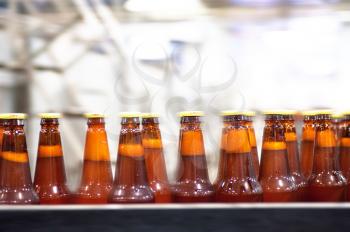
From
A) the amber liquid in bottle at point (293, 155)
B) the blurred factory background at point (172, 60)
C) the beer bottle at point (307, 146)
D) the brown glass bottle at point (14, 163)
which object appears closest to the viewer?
the brown glass bottle at point (14, 163)

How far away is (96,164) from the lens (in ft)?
3.67

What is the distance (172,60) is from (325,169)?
1362mm

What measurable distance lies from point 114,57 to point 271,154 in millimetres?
1459

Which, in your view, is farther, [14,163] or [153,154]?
[153,154]

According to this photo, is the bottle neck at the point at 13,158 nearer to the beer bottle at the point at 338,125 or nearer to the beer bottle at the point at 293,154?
the beer bottle at the point at 293,154

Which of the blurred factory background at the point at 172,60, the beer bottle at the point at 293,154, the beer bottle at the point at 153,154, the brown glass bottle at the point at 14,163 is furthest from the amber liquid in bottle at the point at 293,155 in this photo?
the blurred factory background at the point at 172,60

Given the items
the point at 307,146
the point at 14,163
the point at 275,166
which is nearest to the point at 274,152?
the point at 275,166

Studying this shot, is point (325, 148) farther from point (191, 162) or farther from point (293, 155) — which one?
point (191, 162)

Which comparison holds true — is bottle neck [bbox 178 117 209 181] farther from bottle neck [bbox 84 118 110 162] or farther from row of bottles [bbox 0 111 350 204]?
bottle neck [bbox 84 118 110 162]

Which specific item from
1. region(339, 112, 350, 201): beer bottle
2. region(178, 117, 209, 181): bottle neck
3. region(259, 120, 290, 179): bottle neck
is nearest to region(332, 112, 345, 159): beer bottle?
region(339, 112, 350, 201): beer bottle

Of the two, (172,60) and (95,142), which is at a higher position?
(172,60)

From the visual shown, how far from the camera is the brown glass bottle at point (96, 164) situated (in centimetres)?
110

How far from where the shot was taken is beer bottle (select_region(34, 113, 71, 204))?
1083mm

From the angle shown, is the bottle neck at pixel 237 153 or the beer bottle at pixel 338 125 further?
the beer bottle at pixel 338 125
